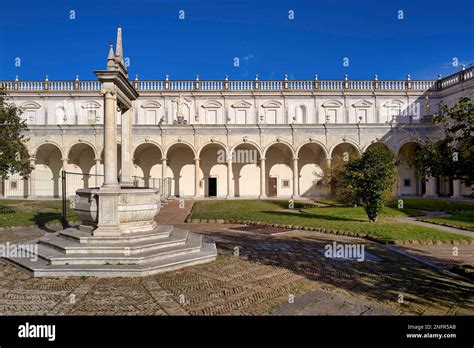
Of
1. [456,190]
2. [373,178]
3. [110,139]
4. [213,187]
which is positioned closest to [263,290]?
[110,139]

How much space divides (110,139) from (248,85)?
89.9ft

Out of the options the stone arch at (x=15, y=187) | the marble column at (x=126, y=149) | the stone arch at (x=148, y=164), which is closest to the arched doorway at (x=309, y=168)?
the stone arch at (x=148, y=164)

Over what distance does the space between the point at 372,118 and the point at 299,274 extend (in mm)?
31668

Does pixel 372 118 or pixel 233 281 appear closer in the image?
pixel 233 281

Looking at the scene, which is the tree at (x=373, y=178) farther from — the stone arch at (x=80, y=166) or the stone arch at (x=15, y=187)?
the stone arch at (x=15, y=187)

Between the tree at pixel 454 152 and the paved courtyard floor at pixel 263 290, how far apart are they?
225 centimetres

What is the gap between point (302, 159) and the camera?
3353 cm

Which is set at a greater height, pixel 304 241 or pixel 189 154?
pixel 189 154

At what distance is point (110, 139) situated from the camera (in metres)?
7.87

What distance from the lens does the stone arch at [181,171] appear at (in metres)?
32.5

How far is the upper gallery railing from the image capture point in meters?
32.2
